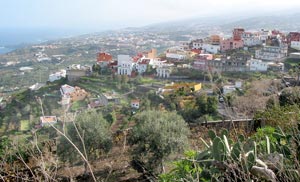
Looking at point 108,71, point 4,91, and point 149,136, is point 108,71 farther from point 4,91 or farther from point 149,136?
point 149,136

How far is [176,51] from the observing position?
3033 cm

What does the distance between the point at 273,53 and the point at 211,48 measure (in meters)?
6.13

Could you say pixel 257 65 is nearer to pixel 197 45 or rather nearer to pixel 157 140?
pixel 197 45

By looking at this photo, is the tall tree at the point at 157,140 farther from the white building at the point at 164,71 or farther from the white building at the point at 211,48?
the white building at the point at 211,48

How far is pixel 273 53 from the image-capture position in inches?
1013

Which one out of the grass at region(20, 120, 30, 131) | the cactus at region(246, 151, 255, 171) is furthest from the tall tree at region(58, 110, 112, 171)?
the grass at region(20, 120, 30, 131)

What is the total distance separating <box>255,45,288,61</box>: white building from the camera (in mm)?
25641

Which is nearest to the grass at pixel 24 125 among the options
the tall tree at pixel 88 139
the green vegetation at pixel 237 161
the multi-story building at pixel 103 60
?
the multi-story building at pixel 103 60

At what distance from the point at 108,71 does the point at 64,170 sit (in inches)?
833

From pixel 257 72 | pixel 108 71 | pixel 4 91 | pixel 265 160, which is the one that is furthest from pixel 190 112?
pixel 4 91

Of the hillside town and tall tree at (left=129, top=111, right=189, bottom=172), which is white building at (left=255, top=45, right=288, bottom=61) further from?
tall tree at (left=129, top=111, right=189, bottom=172)

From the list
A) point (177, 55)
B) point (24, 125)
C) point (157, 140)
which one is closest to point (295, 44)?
point (177, 55)

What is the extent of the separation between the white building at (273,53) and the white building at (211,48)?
13.7 ft

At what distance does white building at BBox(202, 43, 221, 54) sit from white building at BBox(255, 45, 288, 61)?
4.18 m
